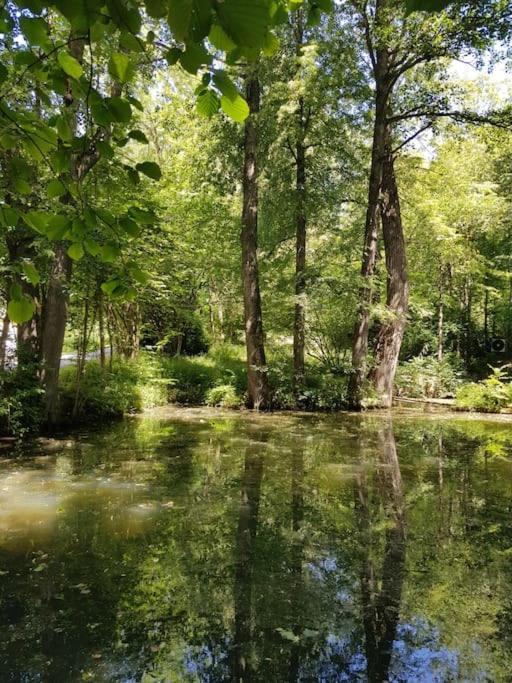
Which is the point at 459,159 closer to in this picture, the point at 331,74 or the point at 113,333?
the point at 331,74

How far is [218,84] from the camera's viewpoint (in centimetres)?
131

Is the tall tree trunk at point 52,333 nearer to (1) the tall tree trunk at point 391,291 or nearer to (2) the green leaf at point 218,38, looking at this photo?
(1) the tall tree trunk at point 391,291

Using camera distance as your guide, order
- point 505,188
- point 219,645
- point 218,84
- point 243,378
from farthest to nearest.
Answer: point 505,188
point 243,378
point 219,645
point 218,84

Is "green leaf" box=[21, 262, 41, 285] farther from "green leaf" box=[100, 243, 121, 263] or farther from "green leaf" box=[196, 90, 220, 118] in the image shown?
"green leaf" box=[196, 90, 220, 118]

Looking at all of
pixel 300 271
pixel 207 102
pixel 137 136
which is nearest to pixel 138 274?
pixel 137 136

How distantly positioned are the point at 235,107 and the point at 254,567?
3476 mm

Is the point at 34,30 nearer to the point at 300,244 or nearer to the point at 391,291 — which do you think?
the point at 300,244

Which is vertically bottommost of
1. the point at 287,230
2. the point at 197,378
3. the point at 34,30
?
the point at 197,378

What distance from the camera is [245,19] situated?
989 mm

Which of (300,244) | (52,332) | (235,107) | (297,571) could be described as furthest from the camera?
(300,244)

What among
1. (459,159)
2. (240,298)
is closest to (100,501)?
(240,298)

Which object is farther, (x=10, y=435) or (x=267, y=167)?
(x=267, y=167)

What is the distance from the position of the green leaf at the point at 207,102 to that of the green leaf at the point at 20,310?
73 centimetres

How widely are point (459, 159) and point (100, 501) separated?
17.8 meters
